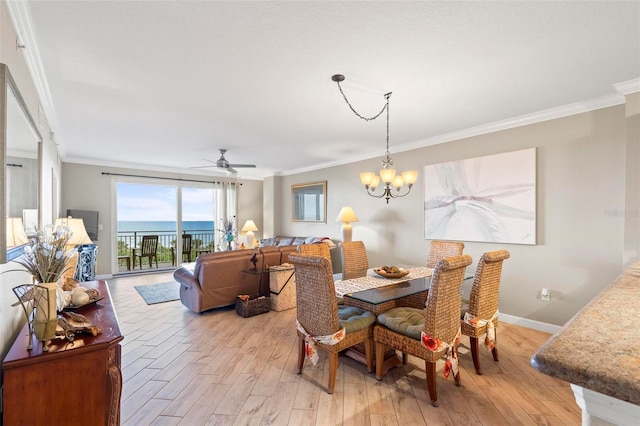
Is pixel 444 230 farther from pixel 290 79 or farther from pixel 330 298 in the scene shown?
pixel 290 79

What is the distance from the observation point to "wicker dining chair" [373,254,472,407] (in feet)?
6.81

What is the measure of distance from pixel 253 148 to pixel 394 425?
4.54 meters

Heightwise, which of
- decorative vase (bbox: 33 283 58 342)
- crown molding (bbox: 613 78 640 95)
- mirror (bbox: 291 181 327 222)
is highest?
crown molding (bbox: 613 78 640 95)

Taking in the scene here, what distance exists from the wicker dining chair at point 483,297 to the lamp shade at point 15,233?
3064 millimetres

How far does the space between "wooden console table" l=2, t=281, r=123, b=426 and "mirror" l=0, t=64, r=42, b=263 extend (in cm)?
48

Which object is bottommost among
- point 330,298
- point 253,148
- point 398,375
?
point 398,375

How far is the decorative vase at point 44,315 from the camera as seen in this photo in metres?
1.38

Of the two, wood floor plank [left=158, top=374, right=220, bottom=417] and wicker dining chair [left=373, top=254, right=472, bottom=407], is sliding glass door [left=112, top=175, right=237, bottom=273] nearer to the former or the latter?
wood floor plank [left=158, top=374, right=220, bottom=417]

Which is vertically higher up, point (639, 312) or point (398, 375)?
point (639, 312)

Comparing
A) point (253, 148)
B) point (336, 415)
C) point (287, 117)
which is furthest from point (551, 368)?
point (253, 148)

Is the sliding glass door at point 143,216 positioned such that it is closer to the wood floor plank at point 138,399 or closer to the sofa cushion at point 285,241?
the sofa cushion at point 285,241

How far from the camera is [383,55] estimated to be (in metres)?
2.27

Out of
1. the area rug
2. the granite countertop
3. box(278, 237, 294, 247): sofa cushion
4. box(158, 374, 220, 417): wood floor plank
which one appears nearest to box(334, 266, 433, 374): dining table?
box(158, 374, 220, 417): wood floor plank

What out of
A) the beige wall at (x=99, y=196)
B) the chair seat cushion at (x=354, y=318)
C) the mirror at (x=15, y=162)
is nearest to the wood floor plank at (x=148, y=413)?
the mirror at (x=15, y=162)
